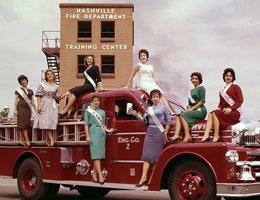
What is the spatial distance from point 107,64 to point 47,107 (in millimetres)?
32538

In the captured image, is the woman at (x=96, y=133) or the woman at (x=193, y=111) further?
the woman at (x=96, y=133)

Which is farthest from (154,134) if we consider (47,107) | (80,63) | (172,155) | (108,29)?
(108,29)

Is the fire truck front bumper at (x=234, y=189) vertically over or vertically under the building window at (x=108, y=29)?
under

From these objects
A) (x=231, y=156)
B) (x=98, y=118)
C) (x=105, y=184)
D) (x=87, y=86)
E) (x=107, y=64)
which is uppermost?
(x=107, y=64)

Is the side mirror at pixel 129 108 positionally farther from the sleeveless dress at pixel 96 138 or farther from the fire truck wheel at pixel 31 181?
the fire truck wheel at pixel 31 181

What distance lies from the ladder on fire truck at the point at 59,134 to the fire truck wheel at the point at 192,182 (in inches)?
96.9

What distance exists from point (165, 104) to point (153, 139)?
1.14 metres

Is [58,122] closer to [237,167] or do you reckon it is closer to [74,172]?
[74,172]

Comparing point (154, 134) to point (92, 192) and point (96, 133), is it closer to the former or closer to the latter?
point (96, 133)

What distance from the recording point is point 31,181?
13172 mm

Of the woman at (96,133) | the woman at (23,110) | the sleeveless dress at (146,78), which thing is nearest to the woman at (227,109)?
the sleeveless dress at (146,78)

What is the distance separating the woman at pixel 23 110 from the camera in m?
13.1

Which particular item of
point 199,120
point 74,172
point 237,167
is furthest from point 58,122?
point 237,167

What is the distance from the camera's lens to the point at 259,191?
9648mm
